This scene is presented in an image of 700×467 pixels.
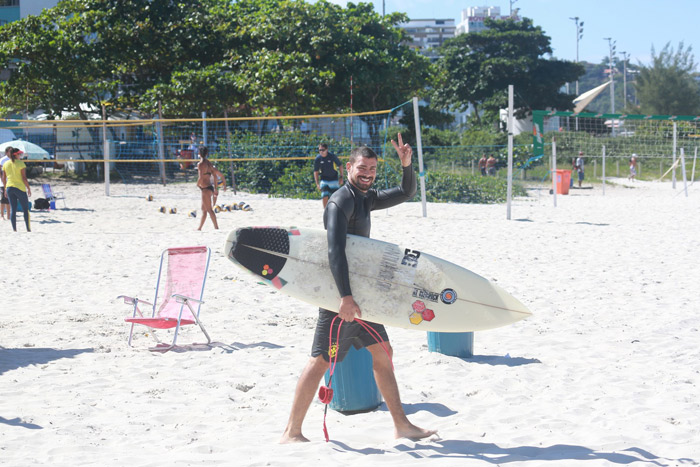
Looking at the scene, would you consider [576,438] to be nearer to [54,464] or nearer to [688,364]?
[688,364]

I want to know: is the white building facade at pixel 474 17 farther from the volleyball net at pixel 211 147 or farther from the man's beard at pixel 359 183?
the man's beard at pixel 359 183

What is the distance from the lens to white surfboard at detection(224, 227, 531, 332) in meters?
3.37

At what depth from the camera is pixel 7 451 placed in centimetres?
314

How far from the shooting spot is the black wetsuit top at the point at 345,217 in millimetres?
3092

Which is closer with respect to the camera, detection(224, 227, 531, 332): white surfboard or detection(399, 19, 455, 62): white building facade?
detection(224, 227, 531, 332): white surfboard

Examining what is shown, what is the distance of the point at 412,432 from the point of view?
3297 millimetres

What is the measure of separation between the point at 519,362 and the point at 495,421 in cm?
106

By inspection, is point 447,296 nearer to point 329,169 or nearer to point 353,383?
point 353,383

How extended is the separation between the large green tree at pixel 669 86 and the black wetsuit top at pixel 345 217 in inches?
2004

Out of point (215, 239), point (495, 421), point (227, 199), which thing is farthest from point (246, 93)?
point (495, 421)

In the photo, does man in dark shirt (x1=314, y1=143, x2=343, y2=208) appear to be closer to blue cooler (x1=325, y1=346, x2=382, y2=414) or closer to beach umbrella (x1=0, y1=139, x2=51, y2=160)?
beach umbrella (x1=0, y1=139, x2=51, y2=160)

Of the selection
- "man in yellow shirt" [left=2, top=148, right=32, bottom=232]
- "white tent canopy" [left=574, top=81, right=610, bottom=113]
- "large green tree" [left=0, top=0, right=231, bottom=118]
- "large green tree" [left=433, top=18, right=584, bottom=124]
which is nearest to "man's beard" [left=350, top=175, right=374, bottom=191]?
"man in yellow shirt" [left=2, top=148, right=32, bottom=232]

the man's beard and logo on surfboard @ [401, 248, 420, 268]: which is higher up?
the man's beard

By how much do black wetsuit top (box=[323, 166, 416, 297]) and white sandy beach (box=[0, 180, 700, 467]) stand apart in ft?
2.67
